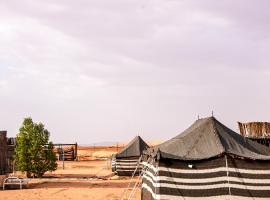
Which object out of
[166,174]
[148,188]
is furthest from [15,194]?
[166,174]

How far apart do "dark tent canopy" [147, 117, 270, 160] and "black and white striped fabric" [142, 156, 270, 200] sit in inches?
10.6

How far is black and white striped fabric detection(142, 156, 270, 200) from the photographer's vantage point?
1530 centimetres

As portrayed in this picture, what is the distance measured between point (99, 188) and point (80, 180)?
208 inches

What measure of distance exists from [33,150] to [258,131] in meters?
15.7

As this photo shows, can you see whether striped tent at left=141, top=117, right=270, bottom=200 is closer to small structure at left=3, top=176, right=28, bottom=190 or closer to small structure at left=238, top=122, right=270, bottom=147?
small structure at left=238, top=122, right=270, bottom=147

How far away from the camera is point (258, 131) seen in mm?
26203

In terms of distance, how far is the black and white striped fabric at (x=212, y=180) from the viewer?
15.3m

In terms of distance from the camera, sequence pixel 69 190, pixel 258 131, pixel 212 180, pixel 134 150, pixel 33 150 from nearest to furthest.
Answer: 1. pixel 212 180
2. pixel 69 190
3. pixel 258 131
4. pixel 33 150
5. pixel 134 150

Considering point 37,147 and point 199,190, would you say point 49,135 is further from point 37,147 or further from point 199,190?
point 199,190

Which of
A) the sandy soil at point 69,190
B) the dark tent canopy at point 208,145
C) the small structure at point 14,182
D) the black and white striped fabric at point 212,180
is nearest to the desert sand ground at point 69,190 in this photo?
the sandy soil at point 69,190

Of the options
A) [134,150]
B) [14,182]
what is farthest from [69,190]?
[134,150]

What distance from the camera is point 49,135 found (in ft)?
105

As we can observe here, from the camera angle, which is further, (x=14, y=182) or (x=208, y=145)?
(x=14, y=182)

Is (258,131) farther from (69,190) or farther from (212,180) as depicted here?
(69,190)
